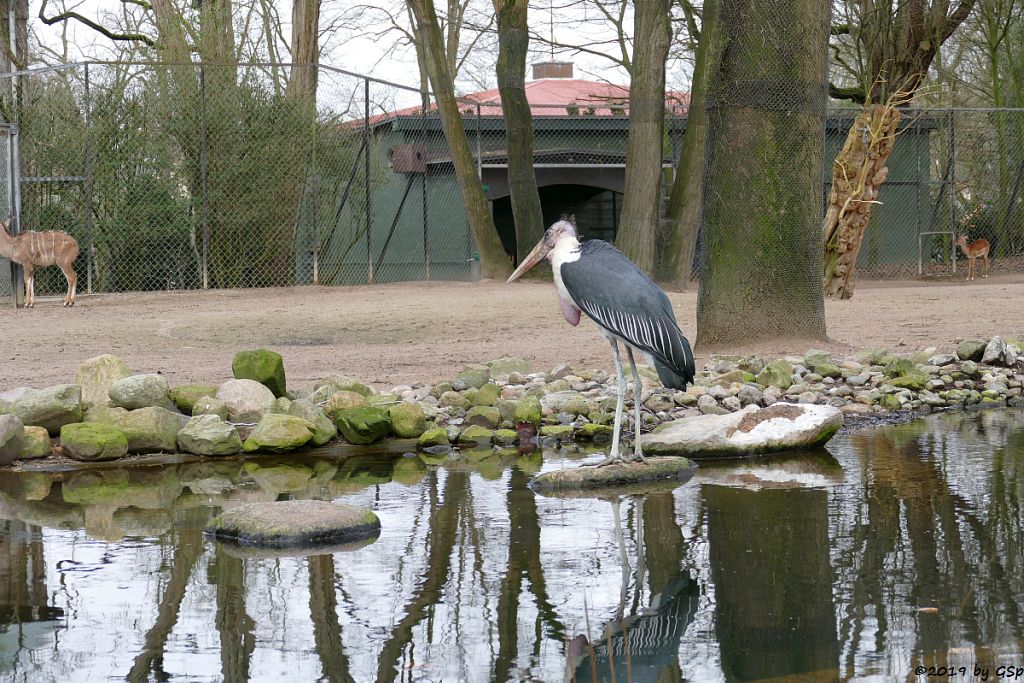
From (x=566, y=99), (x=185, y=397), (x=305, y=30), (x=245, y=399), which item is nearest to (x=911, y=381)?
(x=245, y=399)

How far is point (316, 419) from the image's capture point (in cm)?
847

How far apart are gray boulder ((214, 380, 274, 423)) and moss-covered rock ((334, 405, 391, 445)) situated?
0.52 m

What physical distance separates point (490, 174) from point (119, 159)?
8.22m

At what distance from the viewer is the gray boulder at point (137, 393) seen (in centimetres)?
846

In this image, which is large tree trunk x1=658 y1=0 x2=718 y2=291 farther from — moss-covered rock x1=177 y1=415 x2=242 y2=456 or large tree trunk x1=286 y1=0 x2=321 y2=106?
moss-covered rock x1=177 y1=415 x2=242 y2=456

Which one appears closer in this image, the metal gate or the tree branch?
the metal gate

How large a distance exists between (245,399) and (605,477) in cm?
291

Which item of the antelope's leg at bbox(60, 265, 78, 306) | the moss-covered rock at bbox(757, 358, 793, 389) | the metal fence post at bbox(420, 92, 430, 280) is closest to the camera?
the moss-covered rock at bbox(757, 358, 793, 389)

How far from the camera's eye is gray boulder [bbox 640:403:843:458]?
7.70 m

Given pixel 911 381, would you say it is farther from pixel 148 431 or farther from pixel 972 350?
pixel 148 431

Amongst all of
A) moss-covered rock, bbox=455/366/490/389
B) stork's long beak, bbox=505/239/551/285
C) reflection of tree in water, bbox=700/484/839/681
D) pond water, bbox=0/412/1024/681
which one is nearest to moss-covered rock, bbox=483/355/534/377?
moss-covered rock, bbox=455/366/490/389

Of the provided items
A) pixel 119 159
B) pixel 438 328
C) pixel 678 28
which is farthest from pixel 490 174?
pixel 438 328

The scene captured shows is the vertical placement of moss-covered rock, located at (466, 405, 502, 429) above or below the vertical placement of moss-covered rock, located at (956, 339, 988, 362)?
below

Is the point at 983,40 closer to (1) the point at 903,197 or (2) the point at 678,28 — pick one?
(1) the point at 903,197
